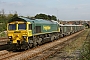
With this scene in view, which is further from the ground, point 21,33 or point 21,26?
point 21,26

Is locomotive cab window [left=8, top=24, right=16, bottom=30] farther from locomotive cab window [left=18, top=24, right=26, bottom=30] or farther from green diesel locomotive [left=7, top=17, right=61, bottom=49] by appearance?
locomotive cab window [left=18, top=24, right=26, bottom=30]

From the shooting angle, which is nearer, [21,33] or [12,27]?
[21,33]

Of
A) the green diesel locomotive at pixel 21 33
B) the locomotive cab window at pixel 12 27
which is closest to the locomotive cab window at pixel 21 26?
the green diesel locomotive at pixel 21 33

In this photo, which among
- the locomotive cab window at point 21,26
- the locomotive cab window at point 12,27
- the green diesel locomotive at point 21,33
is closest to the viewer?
the green diesel locomotive at point 21,33

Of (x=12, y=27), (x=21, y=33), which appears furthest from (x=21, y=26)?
(x=12, y=27)

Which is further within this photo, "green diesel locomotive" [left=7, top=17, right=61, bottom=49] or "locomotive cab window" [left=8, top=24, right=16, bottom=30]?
"locomotive cab window" [left=8, top=24, right=16, bottom=30]

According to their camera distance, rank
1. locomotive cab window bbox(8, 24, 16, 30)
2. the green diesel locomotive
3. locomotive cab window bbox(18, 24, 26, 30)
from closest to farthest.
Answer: the green diesel locomotive, locomotive cab window bbox(18, 24, 26, 30), locomotive cab window bbox(8, 24, 16, 30)

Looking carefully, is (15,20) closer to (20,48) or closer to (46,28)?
(20,48)

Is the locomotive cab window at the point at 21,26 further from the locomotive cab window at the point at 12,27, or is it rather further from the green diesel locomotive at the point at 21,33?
the locomotive cab window at the point at 12,27

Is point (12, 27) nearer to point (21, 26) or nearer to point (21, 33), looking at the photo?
point (21, 26)

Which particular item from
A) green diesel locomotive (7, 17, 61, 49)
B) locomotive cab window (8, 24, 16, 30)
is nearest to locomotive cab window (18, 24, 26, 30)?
green diesel locomotive (7, 17, 61, 49)

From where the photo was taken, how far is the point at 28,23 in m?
19.2

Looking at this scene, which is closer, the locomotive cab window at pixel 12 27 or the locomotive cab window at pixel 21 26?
the locomotive cab window at pixel 21 26

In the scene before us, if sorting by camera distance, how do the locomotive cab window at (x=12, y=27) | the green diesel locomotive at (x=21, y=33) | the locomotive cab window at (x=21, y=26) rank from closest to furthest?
1. the green diesel locomotive at (x=21, y=33)
2. the locomotive cab window at (x=21, y=26)
3. the locomotive cab window at (x=12, y=27)
